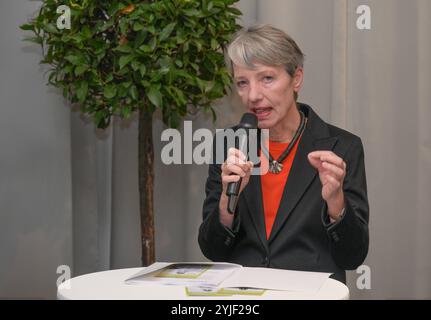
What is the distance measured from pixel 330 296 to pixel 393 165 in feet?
5.25

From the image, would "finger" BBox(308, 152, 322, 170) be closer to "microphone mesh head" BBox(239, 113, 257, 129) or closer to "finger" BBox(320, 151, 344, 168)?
"finger" BBox(320, 151, 344, 168)

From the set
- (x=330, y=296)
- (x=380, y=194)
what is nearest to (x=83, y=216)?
(x=380, y=194)

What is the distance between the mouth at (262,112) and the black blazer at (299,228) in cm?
14

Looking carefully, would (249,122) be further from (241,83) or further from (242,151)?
(241,83)

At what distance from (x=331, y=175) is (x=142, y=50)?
0.97 meters

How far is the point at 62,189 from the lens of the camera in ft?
9.49

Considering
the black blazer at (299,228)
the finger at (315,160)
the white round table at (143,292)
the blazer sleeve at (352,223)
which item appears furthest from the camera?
the black blazer at (299,228)

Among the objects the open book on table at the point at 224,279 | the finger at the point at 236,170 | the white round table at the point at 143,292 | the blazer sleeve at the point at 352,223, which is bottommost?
the white round table at the point at 143,292

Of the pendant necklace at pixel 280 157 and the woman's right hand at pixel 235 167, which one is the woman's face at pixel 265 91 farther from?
the woman's right hand at pixel 235 167

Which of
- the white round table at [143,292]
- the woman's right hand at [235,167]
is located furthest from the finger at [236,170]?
the white round table at [143,292]

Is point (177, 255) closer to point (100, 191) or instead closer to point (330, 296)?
point (100, 191)

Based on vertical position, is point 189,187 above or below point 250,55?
below

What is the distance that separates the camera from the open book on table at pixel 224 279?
4.40 feet

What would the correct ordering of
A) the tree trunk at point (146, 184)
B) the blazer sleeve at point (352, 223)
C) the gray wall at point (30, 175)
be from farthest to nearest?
1. the gray wall at point (30, 175)
2. the tree trunk at point (146, 184)
3. the blazer sleeve at point (352, 223)
